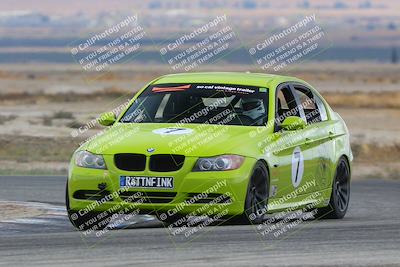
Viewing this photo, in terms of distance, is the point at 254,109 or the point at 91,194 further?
the point at 254,109

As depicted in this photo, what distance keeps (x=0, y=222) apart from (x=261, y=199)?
2863 millimetres

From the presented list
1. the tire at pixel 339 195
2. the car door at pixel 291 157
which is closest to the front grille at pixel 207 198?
the car door at pixel 291 157

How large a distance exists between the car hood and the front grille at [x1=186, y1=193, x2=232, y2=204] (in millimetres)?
380

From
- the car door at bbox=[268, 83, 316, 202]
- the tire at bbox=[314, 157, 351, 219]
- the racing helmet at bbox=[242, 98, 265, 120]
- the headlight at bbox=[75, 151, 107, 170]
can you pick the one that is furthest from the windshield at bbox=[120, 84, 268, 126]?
the tire at bbox=[314, 157, 351, 219]

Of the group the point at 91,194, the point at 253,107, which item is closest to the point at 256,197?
the point at 253,107

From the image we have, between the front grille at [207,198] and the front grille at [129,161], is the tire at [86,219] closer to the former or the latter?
the front grille at [129,161]

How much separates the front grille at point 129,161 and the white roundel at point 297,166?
6.19 feet

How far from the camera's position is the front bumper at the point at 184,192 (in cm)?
1235

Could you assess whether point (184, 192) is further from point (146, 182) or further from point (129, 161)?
point (129, 161)

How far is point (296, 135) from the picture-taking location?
13.9 m

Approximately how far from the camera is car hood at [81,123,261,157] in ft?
40.9

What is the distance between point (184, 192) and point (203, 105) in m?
1.66

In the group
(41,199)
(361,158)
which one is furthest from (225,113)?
(361,158)

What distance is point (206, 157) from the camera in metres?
12.4
